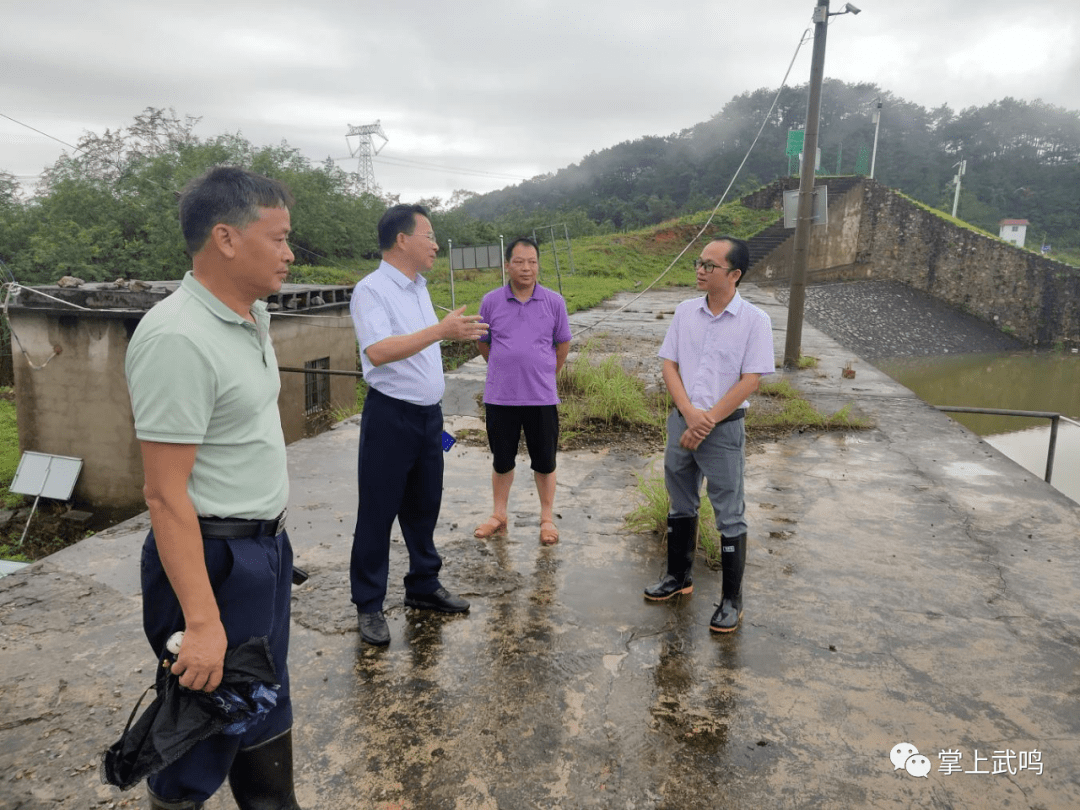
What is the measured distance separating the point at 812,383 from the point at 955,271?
2137 centimetres

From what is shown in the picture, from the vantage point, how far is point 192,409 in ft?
4.66

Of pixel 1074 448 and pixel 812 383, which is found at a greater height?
pixel 812 383

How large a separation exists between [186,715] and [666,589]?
7.53 ft

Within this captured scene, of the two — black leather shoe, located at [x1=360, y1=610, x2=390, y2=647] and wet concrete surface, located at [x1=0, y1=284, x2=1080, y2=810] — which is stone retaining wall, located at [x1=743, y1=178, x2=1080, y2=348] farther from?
black leather shoe, located at [x1=360, y1=610, x2=390, y2=647]

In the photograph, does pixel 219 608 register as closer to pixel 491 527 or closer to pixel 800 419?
pixel 491 527

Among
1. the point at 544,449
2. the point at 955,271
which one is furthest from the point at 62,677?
the point at 955,271

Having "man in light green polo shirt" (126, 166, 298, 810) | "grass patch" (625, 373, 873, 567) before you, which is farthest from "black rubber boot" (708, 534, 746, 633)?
"man in light green polo shirt" (126, 166, 298, 810)

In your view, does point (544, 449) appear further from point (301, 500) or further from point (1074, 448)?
point (1074, 448)

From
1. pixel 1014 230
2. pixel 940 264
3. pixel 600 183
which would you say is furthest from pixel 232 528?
pixel 600 183

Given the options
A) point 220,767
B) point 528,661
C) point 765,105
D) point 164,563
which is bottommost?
point 528,661

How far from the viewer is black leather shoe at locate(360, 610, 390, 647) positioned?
2863 millimetres

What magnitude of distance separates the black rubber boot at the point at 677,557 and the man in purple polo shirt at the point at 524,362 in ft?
2.60

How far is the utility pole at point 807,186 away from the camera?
29.2ft

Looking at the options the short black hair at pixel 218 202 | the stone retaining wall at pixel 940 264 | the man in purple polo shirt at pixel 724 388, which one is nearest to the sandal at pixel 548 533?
the man in purple polo shirt at pixel 724 388
